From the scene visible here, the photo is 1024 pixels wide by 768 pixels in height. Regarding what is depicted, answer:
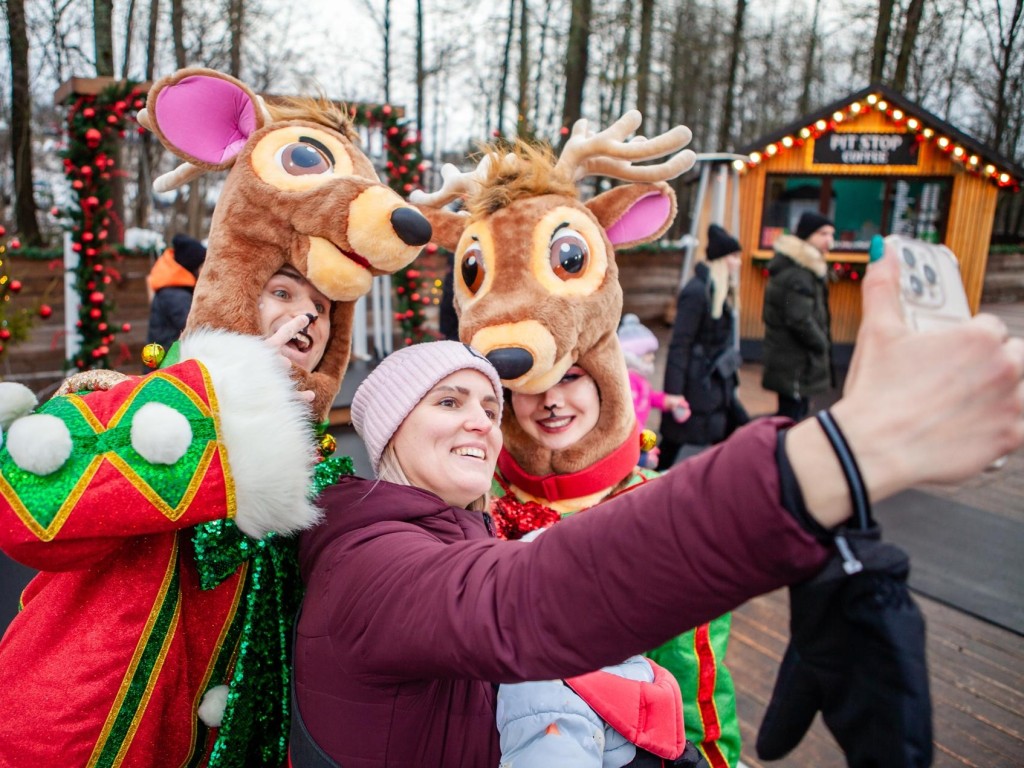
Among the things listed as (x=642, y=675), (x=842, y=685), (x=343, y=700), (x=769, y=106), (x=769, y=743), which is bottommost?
(x=642, y=675)

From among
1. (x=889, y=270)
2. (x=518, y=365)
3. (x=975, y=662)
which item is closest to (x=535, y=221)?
(x=518, y=365)

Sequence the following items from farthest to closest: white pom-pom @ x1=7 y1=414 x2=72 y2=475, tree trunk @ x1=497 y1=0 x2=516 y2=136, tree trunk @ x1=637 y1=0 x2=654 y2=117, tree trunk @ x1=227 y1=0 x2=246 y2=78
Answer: tree trunk @ x1=497 y1=0 x2=516 y2=136 → tree trunk @ x1=637 y1=0 x2=654 y2=117 → tree trunk @ x1=227 y1=0 x2=246 y2=78 → white pom-pom @ x1=7 y1=414 x2=72 y2=475

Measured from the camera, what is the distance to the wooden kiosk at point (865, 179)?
10.2 metres

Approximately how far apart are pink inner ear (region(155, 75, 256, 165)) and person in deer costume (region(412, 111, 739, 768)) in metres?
0.68

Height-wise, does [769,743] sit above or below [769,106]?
below

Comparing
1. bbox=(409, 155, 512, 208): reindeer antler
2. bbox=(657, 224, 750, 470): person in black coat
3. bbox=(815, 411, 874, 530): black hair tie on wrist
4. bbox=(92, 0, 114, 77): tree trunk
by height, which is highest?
bbox=(92, 0, 114, 77): tree trunk

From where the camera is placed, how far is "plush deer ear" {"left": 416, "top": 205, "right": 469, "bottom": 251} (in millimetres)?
2305

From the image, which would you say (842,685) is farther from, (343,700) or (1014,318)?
(1014,318)

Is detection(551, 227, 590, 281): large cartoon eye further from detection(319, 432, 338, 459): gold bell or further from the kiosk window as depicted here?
the kiosk window

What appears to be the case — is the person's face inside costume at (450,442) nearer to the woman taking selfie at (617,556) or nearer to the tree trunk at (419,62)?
the woman taking selfie at (617,556)

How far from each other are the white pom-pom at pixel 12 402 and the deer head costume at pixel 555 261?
37.2 inches

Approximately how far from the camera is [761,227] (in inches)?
426

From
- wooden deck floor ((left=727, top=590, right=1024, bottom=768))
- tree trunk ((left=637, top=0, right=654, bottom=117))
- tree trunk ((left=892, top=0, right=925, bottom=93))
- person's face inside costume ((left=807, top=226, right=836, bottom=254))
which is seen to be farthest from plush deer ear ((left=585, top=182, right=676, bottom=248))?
tree trunk ((left=892, top=0, right=925, bottom=93))

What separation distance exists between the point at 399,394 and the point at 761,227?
1042 centimetres
